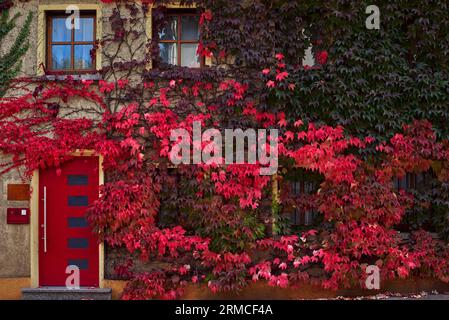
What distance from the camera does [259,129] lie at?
8.48 meters

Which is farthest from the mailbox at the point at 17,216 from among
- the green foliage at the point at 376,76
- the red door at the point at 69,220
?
the green foliage at the point at 376,76

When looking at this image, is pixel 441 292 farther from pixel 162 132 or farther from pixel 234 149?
pixel 162 132

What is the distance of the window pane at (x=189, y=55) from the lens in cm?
883

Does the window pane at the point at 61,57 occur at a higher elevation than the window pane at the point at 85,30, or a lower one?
lower

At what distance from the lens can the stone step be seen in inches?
323

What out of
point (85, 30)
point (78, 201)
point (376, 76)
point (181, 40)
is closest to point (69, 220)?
point (78, 201)

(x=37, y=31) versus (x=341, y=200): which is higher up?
(x=37, y=31)

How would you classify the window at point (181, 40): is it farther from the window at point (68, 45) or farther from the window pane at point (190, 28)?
the window at point (68, 45)

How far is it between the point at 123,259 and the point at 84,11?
4394 mm

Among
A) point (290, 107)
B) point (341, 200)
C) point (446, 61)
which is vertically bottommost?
point (341, 200)

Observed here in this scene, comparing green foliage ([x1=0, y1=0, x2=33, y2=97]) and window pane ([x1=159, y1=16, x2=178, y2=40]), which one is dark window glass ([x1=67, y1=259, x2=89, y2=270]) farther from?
window pane ([x1=159, y1=16, x2=178, y2=40])

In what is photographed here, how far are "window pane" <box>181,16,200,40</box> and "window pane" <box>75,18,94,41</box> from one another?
161cm
